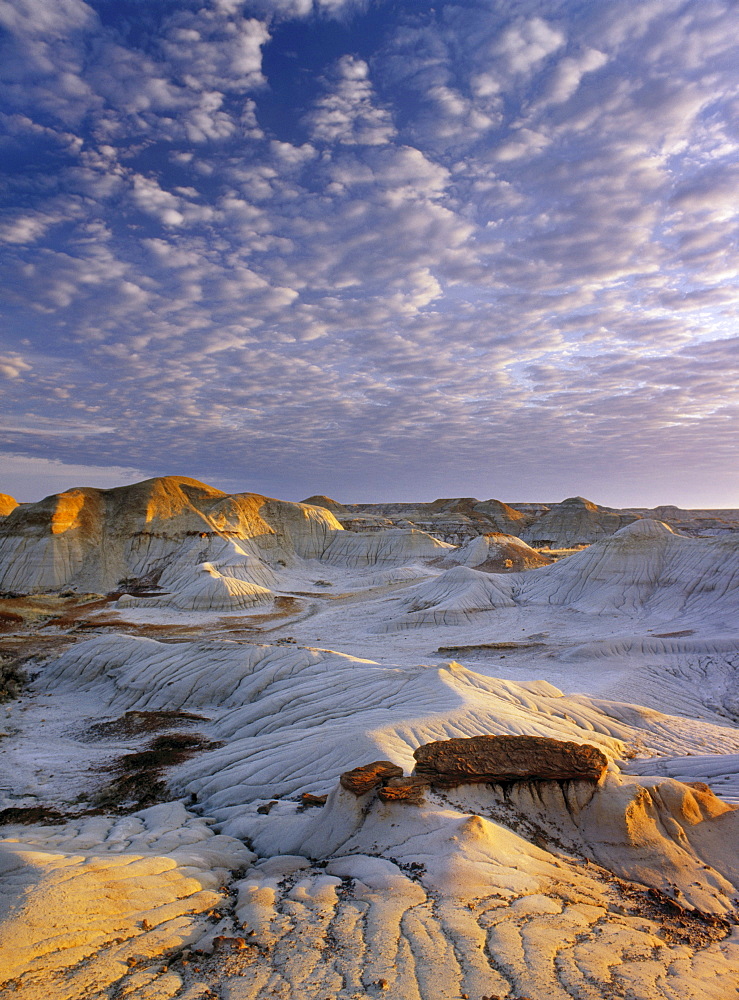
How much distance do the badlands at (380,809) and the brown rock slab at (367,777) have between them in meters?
0.04

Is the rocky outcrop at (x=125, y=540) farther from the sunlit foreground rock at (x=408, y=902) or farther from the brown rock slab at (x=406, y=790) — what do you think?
the sunlit foreground rock at (x=408, y=902)

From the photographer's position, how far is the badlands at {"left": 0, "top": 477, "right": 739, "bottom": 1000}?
4426mm

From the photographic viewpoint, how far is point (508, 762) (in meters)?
8.12

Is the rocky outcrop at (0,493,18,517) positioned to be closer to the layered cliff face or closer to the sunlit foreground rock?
the layered cliff face

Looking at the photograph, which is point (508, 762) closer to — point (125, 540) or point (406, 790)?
point (406, 790)

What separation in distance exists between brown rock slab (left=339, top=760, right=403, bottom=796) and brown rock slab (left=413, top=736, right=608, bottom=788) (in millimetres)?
508

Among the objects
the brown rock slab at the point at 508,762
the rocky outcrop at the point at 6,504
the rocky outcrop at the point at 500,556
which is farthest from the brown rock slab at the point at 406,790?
the rocky outcrop at the point at 6,504

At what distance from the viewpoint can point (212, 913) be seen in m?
5.37

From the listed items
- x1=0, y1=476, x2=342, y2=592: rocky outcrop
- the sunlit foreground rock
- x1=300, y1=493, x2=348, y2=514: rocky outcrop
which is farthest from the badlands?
x1=300, y1=493, x2=348, y2=514: rocky outcrop

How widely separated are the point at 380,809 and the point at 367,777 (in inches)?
18.4

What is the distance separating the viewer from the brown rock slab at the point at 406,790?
7.28 meters

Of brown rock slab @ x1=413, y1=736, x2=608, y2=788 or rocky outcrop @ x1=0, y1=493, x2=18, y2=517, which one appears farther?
rocky outcrop @ x1=0, y1=493, x2=18, y2=517

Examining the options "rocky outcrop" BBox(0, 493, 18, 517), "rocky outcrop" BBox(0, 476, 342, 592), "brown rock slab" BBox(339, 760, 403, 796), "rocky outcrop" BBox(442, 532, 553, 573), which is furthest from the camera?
"rocky outcrop" BBox(0, 493, 18, 517)

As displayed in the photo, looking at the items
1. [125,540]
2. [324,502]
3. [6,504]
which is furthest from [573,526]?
[6,504]
